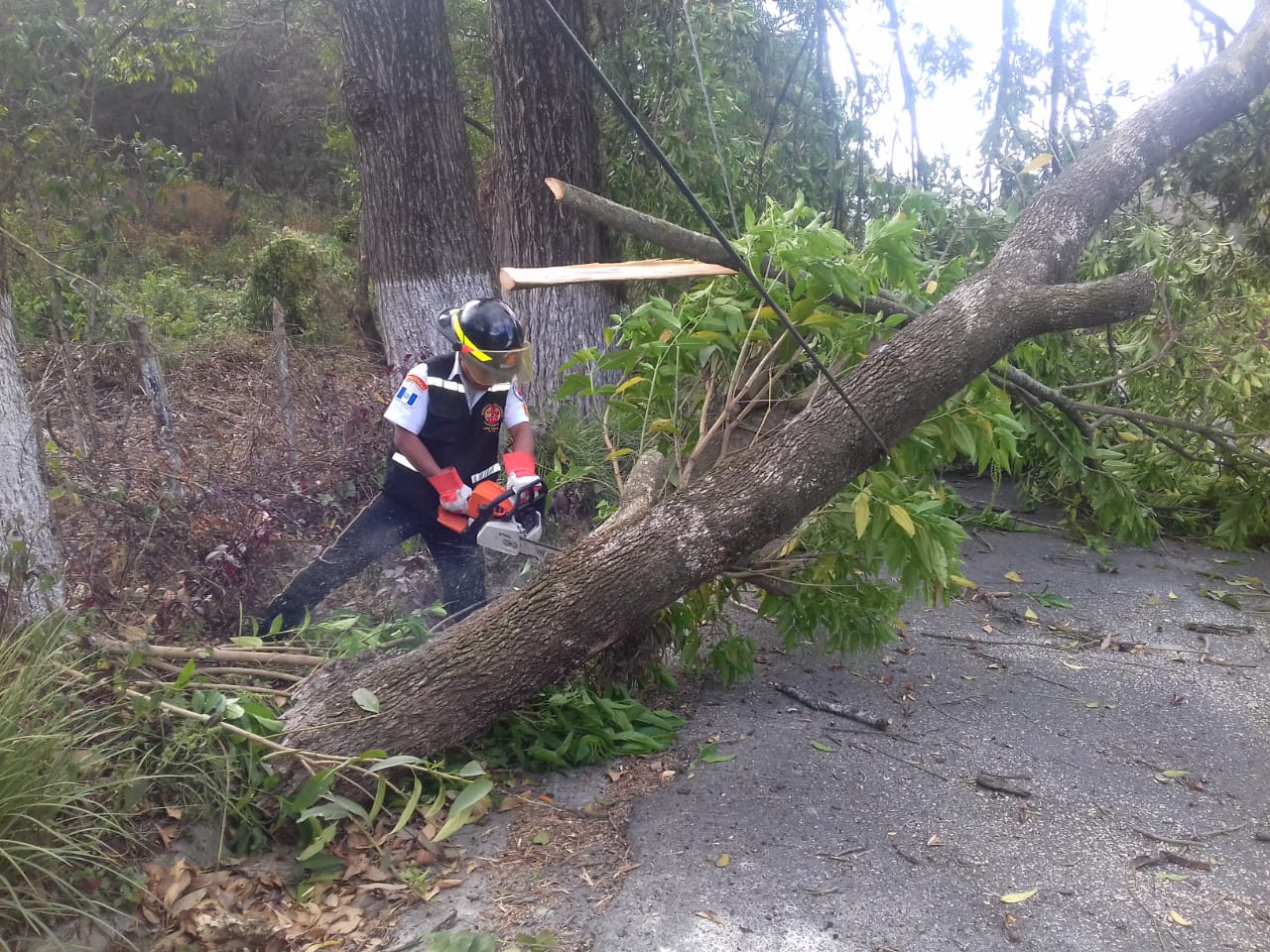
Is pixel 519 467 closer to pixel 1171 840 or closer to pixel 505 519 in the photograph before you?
pixel 505 519

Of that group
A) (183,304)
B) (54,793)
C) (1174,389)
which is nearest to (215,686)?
(54,793)

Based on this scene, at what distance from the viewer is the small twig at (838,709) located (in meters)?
3.63

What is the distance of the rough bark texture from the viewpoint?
3.03 metres

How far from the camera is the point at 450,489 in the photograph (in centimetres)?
383

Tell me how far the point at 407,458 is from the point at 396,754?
139cm

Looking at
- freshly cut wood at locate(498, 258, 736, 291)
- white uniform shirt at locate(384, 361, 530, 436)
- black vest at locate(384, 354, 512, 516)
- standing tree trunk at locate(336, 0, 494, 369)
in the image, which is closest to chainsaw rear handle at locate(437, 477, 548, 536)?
black vest at locate(384, 354, 512, 516)

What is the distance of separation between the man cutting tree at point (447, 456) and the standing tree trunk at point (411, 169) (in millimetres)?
1971

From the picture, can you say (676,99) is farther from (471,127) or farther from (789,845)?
(789,845)

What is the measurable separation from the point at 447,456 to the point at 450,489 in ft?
0.81

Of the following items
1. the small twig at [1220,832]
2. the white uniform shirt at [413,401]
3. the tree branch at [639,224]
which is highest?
the tree branch at [639,224]

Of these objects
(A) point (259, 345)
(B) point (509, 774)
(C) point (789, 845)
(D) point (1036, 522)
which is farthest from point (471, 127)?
(C) point (789, 845)

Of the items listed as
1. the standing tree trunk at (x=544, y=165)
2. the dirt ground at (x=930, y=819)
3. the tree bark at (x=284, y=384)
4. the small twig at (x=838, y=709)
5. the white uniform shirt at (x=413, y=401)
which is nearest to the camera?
the dirt ground at (x=930, y=819)

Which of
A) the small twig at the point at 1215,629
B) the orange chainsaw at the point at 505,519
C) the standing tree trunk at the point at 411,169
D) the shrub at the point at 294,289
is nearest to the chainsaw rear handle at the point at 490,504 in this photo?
the orange chainsaw at the point at 505,519

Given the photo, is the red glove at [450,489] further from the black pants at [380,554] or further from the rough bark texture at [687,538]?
the rough bark texture at [687,538]
